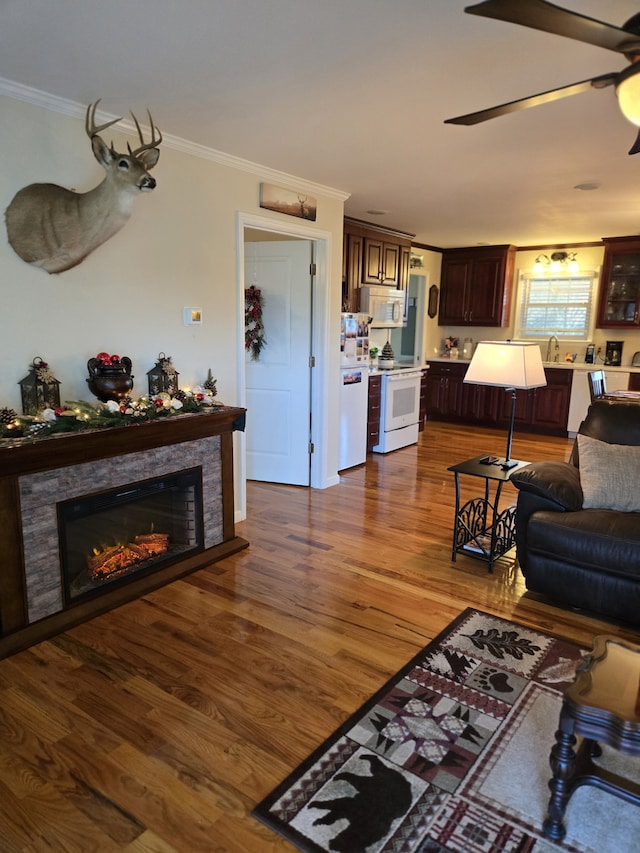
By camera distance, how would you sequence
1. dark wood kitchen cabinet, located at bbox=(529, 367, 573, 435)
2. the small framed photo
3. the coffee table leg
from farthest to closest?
dark wood kitchen cabinet, located at bbox=(529, 367, 573, 435), the small framed photo, the coffee table leg

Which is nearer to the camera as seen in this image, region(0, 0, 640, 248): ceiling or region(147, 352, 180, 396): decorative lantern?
region(0, 0, 640, 248): ceiling

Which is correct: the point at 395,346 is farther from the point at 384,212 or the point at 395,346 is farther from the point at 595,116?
the point at 595,116

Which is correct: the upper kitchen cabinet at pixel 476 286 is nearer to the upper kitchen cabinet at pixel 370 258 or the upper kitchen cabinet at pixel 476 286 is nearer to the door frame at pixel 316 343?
the upper kitchen cabinet at pixel 370 258

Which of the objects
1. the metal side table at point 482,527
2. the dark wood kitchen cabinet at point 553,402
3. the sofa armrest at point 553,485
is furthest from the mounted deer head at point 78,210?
the dark wood kitchen cabinet at point 553,402

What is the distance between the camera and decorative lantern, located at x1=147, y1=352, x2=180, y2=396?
130 inches

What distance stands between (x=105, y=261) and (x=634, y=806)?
3217 millimetres

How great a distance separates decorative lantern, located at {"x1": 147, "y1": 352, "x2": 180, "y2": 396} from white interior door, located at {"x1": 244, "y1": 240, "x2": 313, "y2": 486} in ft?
5.15

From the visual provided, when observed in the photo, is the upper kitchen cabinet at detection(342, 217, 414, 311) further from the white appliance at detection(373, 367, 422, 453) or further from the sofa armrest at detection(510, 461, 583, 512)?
the sofa armrest at detection(510, 461, 583, 512)

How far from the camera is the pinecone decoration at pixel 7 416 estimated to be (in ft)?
8.15

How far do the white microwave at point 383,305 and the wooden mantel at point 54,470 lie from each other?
296 cm

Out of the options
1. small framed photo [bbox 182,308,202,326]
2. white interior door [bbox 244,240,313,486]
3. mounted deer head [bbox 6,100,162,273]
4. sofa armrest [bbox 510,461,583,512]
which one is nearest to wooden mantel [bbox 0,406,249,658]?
small framed photo [bbox 182,308,202,326]

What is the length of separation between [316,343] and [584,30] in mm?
3347

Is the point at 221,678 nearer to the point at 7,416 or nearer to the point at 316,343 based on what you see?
the point at 7,416

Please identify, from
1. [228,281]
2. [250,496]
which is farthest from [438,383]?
[228,281]
